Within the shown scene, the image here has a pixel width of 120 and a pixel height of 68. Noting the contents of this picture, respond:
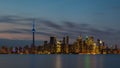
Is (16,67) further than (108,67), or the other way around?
(108,67)

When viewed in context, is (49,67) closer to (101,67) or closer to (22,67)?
(22,67)

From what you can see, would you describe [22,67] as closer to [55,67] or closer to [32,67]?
[32,67]

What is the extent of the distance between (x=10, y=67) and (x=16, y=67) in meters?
2.23

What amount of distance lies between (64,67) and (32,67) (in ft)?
35.6

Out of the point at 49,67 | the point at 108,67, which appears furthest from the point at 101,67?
the point at 49,67

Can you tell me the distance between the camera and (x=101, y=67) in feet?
396

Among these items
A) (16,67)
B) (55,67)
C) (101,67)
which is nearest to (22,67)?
(16,67)

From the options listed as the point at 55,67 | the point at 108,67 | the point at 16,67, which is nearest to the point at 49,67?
the point at 55,67

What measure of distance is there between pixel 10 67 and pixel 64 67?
18.3 metres

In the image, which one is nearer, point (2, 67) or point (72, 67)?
point (2, 67)

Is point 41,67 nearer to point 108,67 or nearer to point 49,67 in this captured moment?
point 49,67

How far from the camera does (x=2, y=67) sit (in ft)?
360

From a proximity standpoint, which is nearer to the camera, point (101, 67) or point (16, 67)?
point (16, 67)

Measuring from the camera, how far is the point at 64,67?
11494cm
